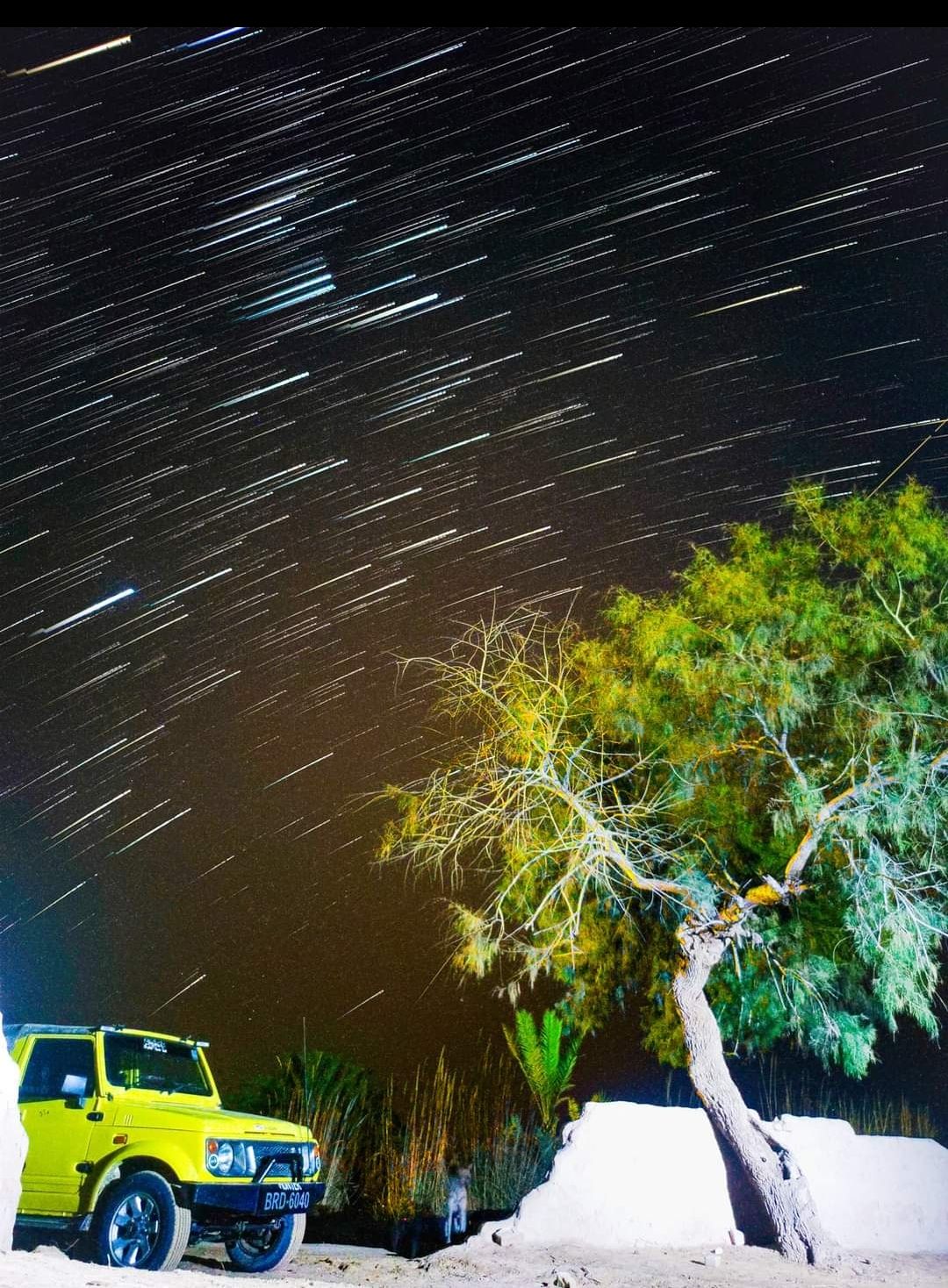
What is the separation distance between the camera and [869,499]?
977cm

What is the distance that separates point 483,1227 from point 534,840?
9.45ft

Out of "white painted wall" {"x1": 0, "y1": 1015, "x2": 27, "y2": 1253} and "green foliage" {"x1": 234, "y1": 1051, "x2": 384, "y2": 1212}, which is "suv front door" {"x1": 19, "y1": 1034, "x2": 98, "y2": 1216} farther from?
"green foliage" {"x1": 234, "y1": 1051, "x2": 384, "y2": 1212}

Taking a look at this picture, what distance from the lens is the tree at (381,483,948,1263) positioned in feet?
28.8

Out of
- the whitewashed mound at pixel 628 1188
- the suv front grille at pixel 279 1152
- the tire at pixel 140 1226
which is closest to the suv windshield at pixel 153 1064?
the tire at pixel 140 1226

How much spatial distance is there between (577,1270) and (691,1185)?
1.54 m

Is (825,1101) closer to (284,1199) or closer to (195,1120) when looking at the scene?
(284,1199)

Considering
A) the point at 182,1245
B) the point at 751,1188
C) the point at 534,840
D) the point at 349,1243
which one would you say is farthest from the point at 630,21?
the point at 349,1243

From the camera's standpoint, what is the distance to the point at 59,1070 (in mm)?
6723

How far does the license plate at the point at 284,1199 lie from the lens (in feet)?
21.3

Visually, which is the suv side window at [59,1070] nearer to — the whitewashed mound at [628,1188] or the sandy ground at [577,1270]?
the sandy ground at [577,1270]

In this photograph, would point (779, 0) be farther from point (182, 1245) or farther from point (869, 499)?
point (869, 499)

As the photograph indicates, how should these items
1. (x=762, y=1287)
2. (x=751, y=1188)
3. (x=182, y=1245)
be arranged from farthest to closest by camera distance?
(x=751, y=1188) → (x=762, y=1287) → (x=182, y=1245)

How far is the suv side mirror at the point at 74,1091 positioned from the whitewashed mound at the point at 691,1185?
3.04 meters

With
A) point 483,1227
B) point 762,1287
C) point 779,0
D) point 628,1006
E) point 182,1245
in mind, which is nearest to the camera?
point 779,0
